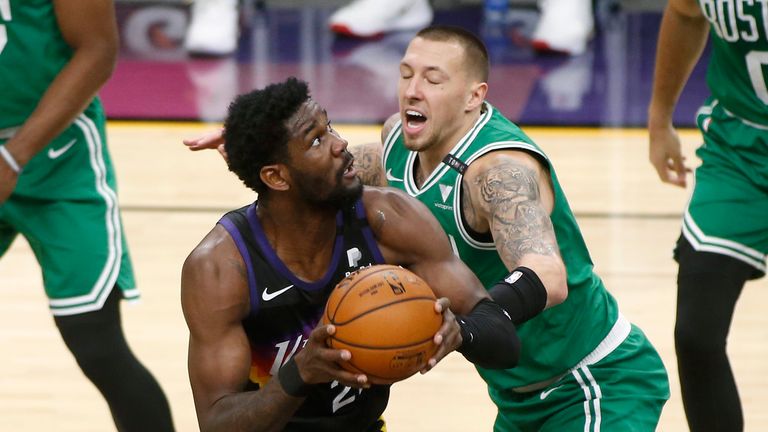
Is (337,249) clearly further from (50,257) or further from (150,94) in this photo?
(150,94)

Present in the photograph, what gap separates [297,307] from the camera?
329 cm

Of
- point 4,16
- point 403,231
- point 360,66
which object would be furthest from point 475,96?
point 360,66

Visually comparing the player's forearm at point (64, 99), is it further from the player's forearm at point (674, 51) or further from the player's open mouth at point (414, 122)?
the player's forearm at point (674, 51)

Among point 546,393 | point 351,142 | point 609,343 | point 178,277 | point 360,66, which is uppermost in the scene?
point 609,343

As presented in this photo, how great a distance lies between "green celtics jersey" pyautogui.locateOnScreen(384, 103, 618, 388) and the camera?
12.2 ft

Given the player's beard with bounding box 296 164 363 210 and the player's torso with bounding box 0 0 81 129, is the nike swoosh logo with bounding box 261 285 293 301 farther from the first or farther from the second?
the player's torso with bounding box 0 0 81 129

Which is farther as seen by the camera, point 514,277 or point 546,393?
point 546,393

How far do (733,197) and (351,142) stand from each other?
13.3 feet

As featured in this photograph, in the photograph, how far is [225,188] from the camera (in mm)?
7414

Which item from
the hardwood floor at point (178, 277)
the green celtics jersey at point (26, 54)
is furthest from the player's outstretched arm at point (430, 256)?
the hardwood floor at point (178, 277)

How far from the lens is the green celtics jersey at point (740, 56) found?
3.97 m

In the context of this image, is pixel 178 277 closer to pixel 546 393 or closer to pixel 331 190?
pixel 546 393

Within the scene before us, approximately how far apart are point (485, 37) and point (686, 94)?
193 centimetres

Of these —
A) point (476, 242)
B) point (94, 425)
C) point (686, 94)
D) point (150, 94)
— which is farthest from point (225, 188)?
point (476, 242)
